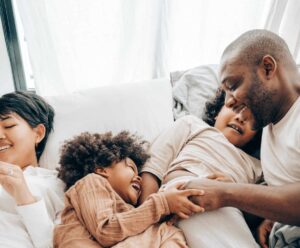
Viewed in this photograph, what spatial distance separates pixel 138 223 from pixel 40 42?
1.13 m

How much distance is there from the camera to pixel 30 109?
1348 millimetres

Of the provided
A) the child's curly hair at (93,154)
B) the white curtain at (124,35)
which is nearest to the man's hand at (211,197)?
the child's curly hair at (93,154)

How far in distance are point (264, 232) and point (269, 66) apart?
0.54m

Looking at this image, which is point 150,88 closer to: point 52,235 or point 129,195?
point 129,195

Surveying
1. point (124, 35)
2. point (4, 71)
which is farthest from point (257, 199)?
point (4, 71)

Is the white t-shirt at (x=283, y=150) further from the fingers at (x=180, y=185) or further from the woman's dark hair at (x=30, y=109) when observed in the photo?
the woman's dark hair at (x=30, y=109)

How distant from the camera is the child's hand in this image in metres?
0.96

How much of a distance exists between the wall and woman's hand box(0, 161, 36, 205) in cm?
86

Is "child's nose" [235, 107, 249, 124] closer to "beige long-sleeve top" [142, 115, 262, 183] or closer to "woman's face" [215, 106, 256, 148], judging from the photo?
"woman's face" [215, 106, 256, 148]

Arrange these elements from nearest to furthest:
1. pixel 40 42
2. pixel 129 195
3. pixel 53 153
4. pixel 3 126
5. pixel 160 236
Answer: pixel 160 236, pixel 129 195, pixel 3 126, pixel 53 153, pixel 40 42

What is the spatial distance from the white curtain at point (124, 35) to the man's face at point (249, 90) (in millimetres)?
796

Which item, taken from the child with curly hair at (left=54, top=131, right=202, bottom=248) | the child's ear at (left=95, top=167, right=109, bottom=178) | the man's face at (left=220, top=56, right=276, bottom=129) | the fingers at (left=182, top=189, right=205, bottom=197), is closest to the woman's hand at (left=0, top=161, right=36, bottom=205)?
the child with curly hair at (left=54, top=131, right=202, bottom=248)

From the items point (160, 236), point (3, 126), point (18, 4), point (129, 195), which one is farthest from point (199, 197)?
point (18, 4)

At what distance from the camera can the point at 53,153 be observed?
→ 135 centimetres
